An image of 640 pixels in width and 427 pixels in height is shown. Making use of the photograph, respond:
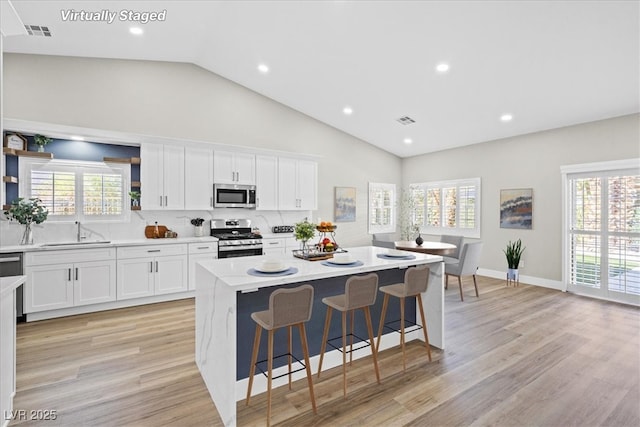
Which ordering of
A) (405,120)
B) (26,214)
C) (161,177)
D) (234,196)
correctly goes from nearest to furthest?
(26,214)
(161,177)
(234,196)
(405,120)

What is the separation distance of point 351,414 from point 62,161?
4.95 m

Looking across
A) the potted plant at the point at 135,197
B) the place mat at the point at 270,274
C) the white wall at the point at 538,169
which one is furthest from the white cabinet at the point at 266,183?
the white wall at the point at 538,169

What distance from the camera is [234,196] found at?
5535 mm

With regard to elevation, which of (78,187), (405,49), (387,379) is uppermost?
(405,49)

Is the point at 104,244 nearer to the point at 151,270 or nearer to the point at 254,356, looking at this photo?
the point at 151,270

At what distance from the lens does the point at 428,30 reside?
12.0 ft

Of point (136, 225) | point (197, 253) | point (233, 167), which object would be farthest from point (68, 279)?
point (233, 167)

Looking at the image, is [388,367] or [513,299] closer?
[388,367]

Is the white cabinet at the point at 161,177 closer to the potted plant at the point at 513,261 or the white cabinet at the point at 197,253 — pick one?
the white cabinet at the point at 197,253

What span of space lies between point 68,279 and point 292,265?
10.8 ft

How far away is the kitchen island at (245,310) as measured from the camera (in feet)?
6.72

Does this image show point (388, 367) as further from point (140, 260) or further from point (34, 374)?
point (140, 260)

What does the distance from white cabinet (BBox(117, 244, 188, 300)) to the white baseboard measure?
5686 millimetres

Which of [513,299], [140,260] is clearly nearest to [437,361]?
[513,299]
